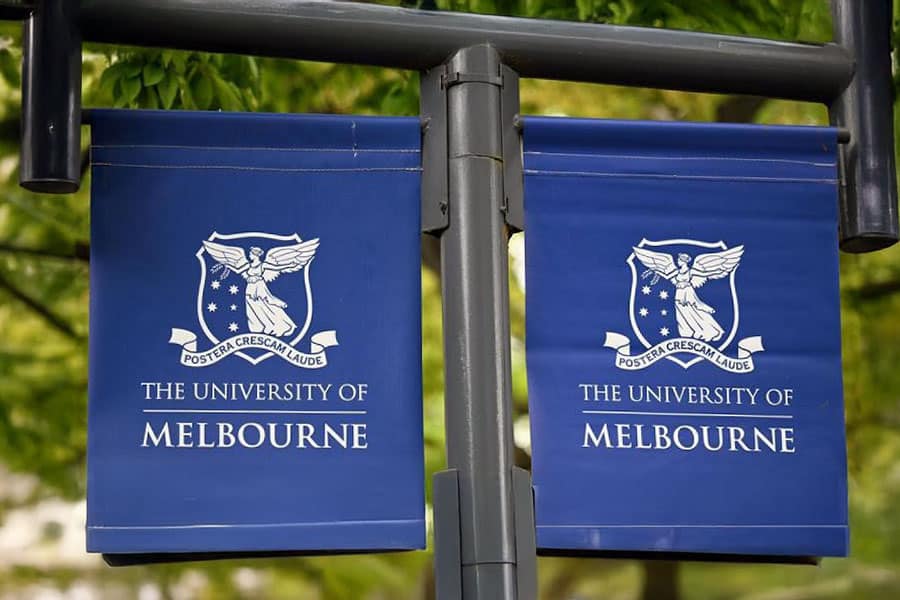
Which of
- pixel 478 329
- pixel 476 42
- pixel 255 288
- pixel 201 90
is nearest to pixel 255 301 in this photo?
pixel 255 288

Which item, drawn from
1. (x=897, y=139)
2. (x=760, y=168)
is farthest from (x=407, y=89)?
(x=760, y=168)

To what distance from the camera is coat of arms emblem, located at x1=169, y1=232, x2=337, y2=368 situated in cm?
477

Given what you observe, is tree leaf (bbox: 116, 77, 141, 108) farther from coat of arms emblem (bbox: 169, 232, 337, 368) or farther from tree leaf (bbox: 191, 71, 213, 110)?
coat of arms emblem (bbox: 169, 232, 337, 368)

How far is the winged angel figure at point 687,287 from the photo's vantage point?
5.04 metres

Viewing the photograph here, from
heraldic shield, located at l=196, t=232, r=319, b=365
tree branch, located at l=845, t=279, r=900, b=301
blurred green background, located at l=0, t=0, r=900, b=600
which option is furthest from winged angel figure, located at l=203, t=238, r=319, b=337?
tree branch, located at l=845, t=279, r=900, b=301

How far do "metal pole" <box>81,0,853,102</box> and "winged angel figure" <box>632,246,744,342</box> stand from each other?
23.4 inches

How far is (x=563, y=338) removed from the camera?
193 inches

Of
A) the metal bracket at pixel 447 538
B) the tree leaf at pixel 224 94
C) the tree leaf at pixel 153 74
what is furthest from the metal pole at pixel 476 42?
the tree leaf at pixel 224 94

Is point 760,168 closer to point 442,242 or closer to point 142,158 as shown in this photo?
point 442,242

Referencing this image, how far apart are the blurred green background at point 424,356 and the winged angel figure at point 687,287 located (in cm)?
293

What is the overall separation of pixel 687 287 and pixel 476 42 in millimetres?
1029

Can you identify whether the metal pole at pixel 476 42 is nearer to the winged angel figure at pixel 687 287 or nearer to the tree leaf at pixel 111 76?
the winged angel figure at pixel 687 287

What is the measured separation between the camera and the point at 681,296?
505 centimetres

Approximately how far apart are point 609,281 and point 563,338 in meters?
0.25
